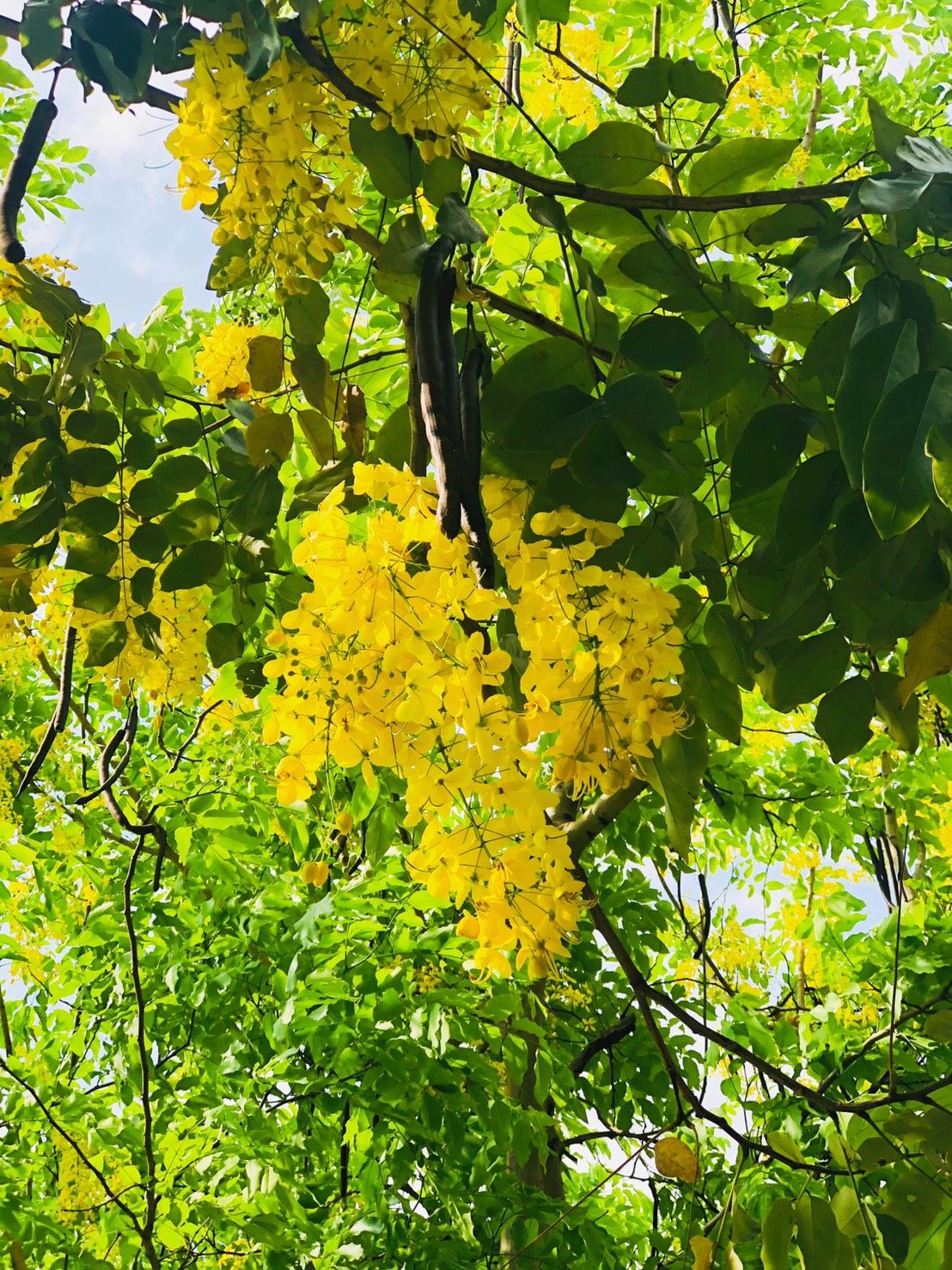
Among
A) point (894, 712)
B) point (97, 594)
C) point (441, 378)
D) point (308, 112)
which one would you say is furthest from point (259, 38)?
point (894, 712)

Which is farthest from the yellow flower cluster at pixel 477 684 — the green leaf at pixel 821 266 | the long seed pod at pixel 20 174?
the long seed pod at pixel 20 174

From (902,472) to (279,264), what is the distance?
21.4 inches

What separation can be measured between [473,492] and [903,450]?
0.26 meters

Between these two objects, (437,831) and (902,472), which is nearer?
(902,472)

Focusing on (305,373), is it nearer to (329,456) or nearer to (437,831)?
(329,456)

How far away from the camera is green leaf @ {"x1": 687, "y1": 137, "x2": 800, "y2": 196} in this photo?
2.49ft

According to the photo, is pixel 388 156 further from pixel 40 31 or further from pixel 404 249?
pixel 40 31

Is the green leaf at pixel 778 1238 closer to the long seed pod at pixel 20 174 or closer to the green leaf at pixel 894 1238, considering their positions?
the green leaf at pixel 894 1238

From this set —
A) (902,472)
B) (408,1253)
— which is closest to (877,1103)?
(902,472)

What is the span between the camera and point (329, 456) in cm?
96

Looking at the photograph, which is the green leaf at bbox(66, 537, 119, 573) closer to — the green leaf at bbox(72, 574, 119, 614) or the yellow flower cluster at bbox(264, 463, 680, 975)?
the green leaf at bbox(72, 574, 119, 614)

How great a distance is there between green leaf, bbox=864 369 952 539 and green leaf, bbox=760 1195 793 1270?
704 mm

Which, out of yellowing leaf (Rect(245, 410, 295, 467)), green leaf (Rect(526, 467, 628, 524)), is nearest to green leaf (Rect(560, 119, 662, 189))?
green leaf (Rect(526, 467, 628, 524))

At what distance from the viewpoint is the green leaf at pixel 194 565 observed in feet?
3.28
